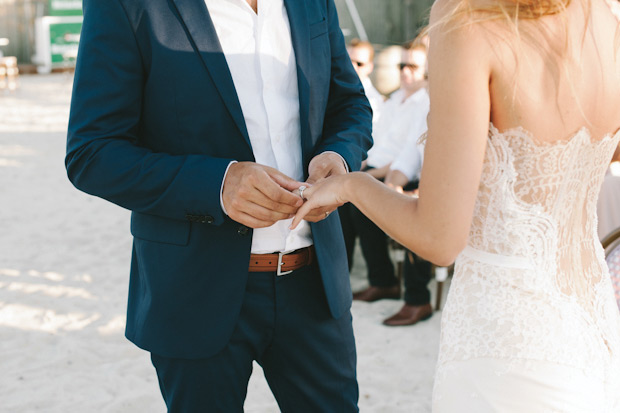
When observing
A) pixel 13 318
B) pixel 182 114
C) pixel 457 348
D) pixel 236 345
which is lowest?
pixel 13 318

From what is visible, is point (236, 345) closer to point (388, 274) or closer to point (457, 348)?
point (457, 348)

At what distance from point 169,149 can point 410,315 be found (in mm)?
3419

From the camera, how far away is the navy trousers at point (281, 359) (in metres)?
1.78

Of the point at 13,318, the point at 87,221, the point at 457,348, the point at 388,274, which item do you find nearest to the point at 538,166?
the point at 457,348

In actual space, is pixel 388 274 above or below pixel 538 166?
below

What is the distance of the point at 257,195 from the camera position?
1.62m

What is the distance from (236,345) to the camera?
1.81 m

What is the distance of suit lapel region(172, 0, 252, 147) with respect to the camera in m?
1.69

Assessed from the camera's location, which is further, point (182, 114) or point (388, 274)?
point (388, 274)

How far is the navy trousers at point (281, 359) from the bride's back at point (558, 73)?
2.73 ft

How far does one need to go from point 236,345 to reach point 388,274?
3.65m

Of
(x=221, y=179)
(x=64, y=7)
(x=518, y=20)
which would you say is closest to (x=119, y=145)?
(x=221, y=179)

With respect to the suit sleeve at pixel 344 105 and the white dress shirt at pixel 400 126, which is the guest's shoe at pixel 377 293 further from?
the suit sleeve at pixel 344 105

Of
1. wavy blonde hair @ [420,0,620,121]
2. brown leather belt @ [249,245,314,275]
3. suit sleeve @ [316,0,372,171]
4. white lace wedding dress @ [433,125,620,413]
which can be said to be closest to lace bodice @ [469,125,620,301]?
white lace wedding dress @ [433,125,620,413]
